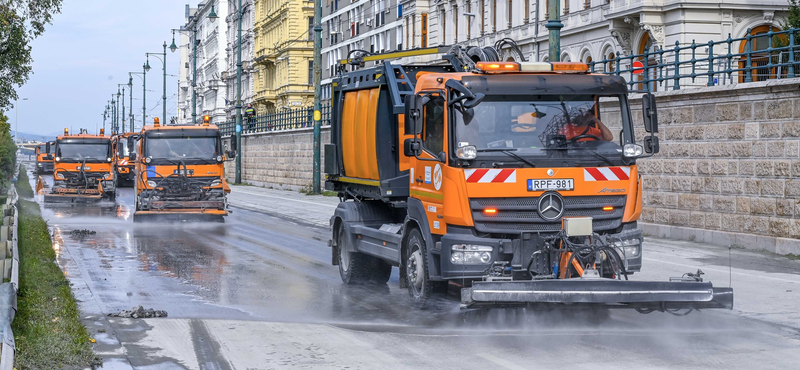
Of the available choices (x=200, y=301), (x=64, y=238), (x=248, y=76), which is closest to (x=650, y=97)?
(x=200, y=301)

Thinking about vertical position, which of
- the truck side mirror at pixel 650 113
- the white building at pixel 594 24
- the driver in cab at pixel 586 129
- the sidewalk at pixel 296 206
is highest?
the white building at pixel 594 24

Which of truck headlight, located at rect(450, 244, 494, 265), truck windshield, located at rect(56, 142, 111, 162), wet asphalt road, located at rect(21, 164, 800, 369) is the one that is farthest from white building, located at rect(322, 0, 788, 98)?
truck windshield, located at rect(56, 142, 111, 162)

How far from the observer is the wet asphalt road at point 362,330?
8070 millimetres

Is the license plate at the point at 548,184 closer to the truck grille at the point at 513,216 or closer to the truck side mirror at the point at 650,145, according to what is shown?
the truck grille at the point at 513,216

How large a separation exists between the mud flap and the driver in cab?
A: 1798 mm

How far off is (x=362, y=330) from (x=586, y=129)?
2933mm

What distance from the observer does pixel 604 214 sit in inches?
389

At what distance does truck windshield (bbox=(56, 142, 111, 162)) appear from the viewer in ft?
126

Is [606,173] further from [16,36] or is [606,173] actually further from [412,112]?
[16,36]

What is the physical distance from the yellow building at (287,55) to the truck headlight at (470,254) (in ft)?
239

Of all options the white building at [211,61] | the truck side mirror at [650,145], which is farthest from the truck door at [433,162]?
the white building at [211,61]

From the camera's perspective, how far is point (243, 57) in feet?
362

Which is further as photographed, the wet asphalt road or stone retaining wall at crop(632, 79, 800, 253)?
stone retaining wall at crop(632, 79, 800, 253)

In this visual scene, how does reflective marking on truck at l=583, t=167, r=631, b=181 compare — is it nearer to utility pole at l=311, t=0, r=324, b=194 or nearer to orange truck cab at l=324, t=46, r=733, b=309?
orange truck cab at l=324, t=46, r=733, b=309
